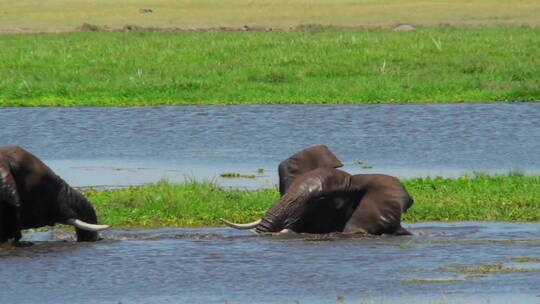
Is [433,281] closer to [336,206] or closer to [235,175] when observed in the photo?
[336,206]

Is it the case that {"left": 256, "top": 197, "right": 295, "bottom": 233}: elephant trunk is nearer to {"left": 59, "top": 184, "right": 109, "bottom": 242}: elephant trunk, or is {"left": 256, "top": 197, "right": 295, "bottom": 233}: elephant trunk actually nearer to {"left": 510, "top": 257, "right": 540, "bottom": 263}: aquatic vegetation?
{"left": 59, "top": 184, "right": 109, "bottom": 242}: elephant trunk

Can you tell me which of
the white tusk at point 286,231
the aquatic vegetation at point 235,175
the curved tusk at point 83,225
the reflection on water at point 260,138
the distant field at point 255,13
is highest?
the curved tusk at point 83,225

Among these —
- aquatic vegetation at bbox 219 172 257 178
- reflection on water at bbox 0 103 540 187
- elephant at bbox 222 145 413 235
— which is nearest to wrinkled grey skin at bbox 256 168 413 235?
elephant at bbox 222 145 413 235

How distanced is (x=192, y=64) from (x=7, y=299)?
78.1 feet

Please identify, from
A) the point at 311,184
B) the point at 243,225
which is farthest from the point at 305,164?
the point at 243,225

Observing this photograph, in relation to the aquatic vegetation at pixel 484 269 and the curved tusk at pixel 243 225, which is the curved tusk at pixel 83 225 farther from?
the aquatic vegetation at pixel 484 269

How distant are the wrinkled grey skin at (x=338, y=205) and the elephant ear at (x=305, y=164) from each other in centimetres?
15

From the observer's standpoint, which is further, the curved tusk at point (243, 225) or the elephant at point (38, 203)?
the curved tusk at point (243, 225)

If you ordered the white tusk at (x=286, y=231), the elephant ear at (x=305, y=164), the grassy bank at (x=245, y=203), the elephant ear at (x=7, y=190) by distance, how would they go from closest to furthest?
the elephant ear at (x=7, y=190) < the white tusk at (x=286, y=231) < the elephant ear at (x=305, y=164) < the grassy bank at (x=245, y=203)

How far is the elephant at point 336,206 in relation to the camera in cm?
1538

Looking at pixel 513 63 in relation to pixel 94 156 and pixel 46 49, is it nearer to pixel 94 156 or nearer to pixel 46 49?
pixel 46 49

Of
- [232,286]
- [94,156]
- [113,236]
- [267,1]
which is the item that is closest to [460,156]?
[94,156]

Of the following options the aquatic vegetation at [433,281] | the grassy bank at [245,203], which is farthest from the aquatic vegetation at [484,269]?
the grassy bank at [245,203]

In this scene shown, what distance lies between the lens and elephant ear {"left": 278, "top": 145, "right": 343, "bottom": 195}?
15719 mm
